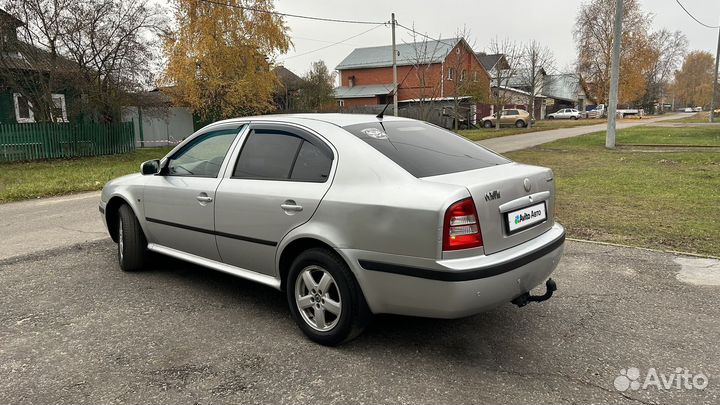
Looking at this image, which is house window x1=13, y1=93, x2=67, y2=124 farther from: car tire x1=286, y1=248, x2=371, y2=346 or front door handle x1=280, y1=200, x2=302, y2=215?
car tire x1=286, y1=248, x2=371, y2=346

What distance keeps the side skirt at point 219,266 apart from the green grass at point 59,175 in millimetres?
7509

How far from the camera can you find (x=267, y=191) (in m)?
3.63

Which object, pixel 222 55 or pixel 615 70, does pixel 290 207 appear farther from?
pixel 222 55

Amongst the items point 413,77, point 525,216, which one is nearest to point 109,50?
point 525,216

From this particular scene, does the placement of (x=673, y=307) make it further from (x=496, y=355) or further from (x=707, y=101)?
(x=707, y=101)

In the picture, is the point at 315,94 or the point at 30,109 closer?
the point at 30,109

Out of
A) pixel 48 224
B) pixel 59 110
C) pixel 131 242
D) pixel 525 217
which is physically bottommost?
pixel 48 224

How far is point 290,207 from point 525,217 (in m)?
1.54

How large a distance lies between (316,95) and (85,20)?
21.3 metres

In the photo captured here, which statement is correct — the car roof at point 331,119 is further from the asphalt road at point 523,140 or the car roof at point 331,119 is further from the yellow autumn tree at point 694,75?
the yellow autumn tree at point 694,75

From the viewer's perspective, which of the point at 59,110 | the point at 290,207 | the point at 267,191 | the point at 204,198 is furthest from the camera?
the point at 59,110

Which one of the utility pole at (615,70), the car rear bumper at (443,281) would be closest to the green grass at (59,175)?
the car rear bumper at (443,281)

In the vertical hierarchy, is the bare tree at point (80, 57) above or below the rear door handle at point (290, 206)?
above

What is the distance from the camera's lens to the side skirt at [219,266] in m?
3.69
